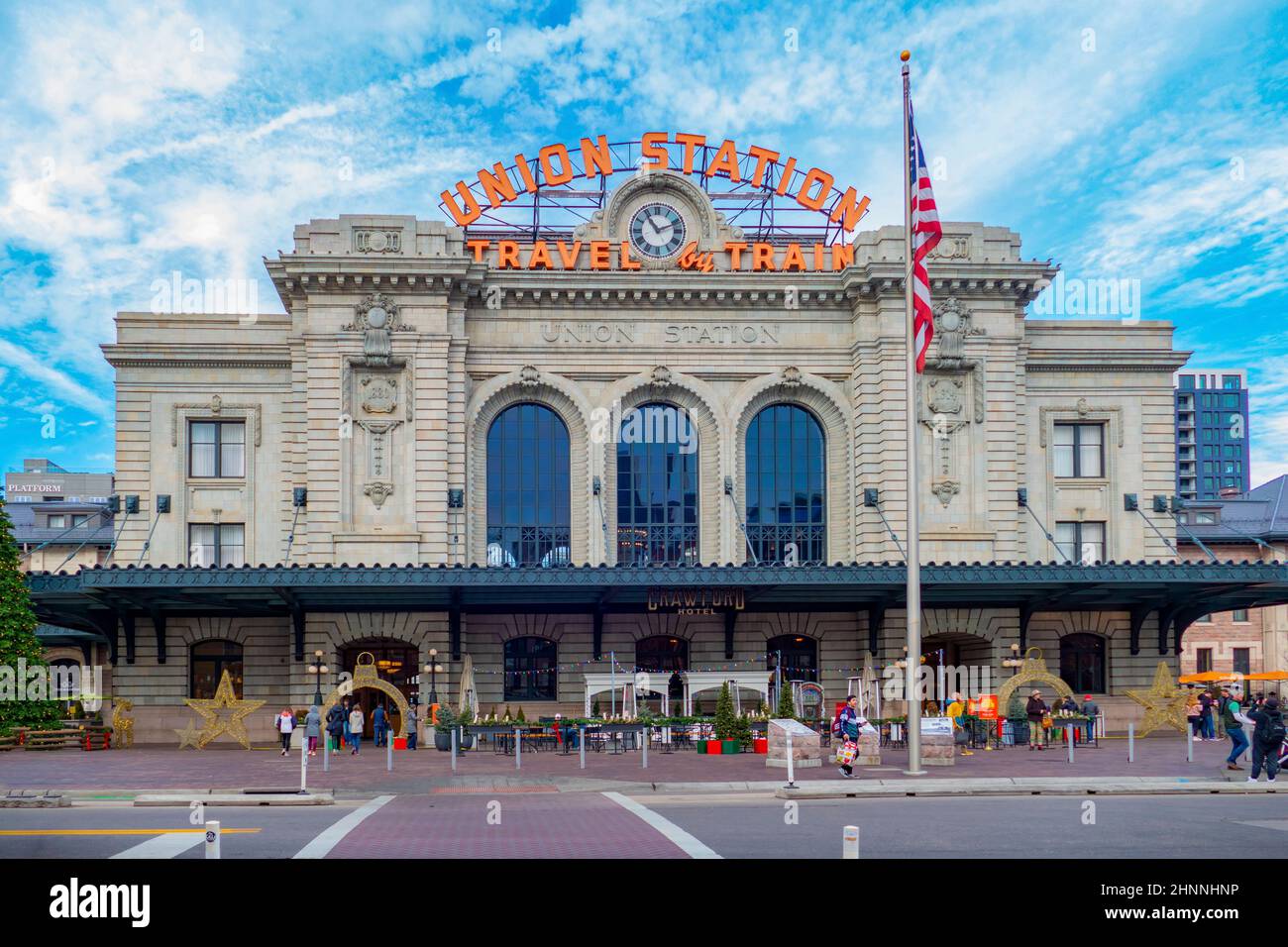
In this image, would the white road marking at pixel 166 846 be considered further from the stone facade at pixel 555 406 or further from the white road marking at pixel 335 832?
the stone facade at pixel 555 406

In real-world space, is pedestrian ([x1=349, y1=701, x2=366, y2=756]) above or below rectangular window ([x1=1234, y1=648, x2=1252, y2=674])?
above

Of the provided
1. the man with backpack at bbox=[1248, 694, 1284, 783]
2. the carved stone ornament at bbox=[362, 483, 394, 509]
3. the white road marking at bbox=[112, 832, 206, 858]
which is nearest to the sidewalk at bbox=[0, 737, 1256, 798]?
the man with backpack at bbox=[1248, 694, 1284, 783]

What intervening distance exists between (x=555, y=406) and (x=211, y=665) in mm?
16319

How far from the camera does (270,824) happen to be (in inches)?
788

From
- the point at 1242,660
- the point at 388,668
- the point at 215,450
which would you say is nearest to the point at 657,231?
the point at 215,450

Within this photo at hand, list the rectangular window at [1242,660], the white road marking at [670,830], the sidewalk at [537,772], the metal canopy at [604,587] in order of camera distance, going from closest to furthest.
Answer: the white road marking at [670,830], the sidewalk at [537,772], the metal canopy at [604,587], the rectangular window at [1242,660]

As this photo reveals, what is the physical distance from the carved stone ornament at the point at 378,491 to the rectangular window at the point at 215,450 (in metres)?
6.26

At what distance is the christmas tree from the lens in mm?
40469

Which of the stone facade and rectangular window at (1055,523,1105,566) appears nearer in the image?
the stone facade

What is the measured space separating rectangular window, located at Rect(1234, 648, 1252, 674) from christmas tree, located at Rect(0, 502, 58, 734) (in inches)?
2555

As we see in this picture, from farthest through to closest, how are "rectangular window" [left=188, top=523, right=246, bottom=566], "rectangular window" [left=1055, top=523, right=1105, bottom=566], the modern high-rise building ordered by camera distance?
1. the modern high-rise building
2. "rectangular window" [left=1055, top=523, right=1105, bottom=566]
3. "rectangular window" [left=188, top=523, right=246, bottom=566]

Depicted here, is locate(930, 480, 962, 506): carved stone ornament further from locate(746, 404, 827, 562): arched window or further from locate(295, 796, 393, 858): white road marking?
locate(295, 796, 393, 858): white road marking

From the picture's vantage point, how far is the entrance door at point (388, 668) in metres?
45.4

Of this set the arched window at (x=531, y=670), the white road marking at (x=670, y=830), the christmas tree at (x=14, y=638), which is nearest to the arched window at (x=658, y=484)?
the arched window at (x=531, y=670)
